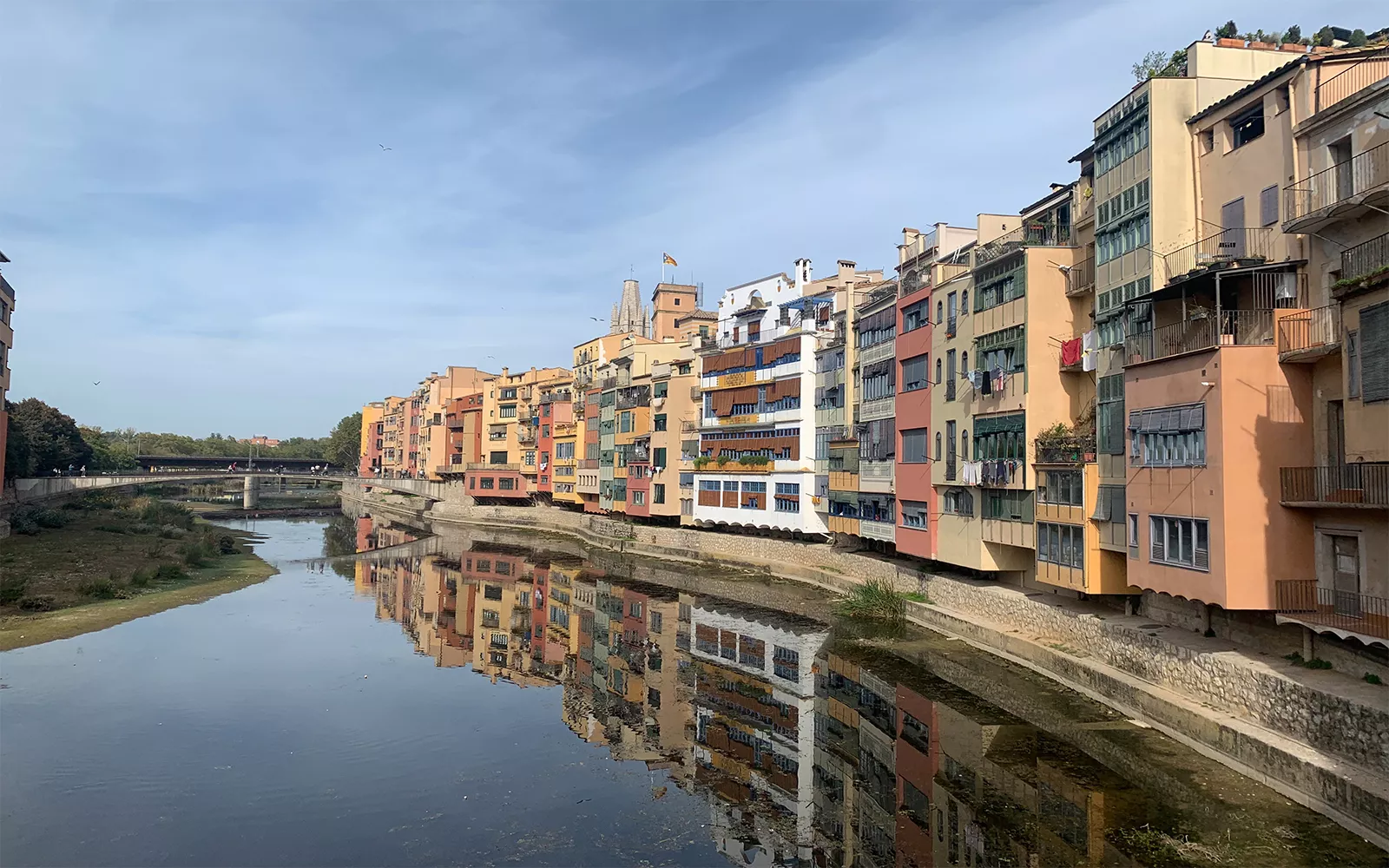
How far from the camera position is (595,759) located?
23.0 m

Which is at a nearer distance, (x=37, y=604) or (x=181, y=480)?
(x=37, y=604)

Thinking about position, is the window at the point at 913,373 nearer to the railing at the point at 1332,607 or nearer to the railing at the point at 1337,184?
the railing at the point at 1337,184

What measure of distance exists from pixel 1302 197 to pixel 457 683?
2814 cm

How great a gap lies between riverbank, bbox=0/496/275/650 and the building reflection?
1156cm

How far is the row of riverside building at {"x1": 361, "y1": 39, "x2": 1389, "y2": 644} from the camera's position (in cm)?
1872

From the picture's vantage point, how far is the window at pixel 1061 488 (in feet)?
87.6

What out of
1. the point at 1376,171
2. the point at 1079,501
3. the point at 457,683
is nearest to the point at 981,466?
the point at 1079,501

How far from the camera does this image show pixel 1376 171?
1786cm

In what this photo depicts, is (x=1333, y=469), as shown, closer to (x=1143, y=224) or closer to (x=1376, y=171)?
(x=1376, y=171)

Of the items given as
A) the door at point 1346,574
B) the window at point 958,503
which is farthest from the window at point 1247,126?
the window at point 958,503

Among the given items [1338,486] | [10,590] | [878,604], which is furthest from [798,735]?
[10,590]

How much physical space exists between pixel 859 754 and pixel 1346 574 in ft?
38.1

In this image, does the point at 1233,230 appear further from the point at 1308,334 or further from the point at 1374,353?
the point at 1374,353

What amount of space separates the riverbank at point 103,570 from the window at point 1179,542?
1429 inches
